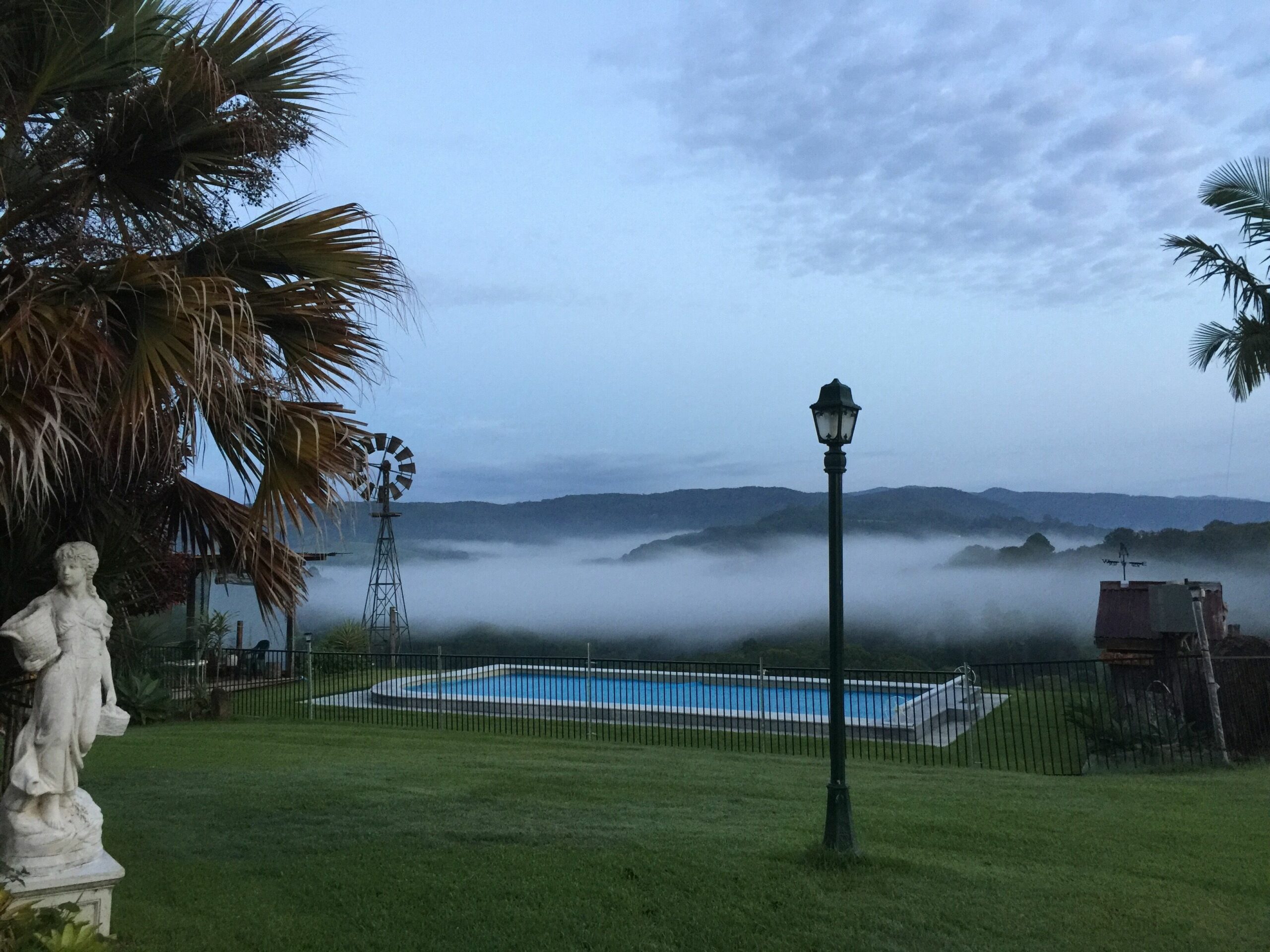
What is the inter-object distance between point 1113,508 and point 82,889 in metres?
75.1

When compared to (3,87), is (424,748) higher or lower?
lower

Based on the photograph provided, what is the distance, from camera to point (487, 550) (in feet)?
219

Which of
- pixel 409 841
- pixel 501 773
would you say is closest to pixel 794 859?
pixel 409 841

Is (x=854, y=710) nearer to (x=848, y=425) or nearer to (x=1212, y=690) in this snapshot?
(x=1212, y=690)

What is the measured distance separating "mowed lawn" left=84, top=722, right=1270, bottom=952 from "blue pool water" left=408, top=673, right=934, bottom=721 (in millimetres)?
7349

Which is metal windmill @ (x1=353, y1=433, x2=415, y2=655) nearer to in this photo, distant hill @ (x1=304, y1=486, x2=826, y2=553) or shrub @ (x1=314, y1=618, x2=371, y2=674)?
shrub @ (x1=314, y1=618, x2=371, y2=674)

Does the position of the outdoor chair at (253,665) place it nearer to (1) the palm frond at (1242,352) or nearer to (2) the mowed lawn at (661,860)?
(2) the mowed lawn at (661,860)

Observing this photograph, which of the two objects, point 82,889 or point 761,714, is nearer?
point 82,889

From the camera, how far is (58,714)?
464 centimetres

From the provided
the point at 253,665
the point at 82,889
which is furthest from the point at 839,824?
the point at 253,665

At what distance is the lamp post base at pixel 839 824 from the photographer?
6.35 meters

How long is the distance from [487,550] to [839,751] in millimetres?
61440

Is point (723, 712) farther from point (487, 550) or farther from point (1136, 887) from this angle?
point (487, 550)

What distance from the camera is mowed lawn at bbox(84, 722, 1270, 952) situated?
17.0 ft
